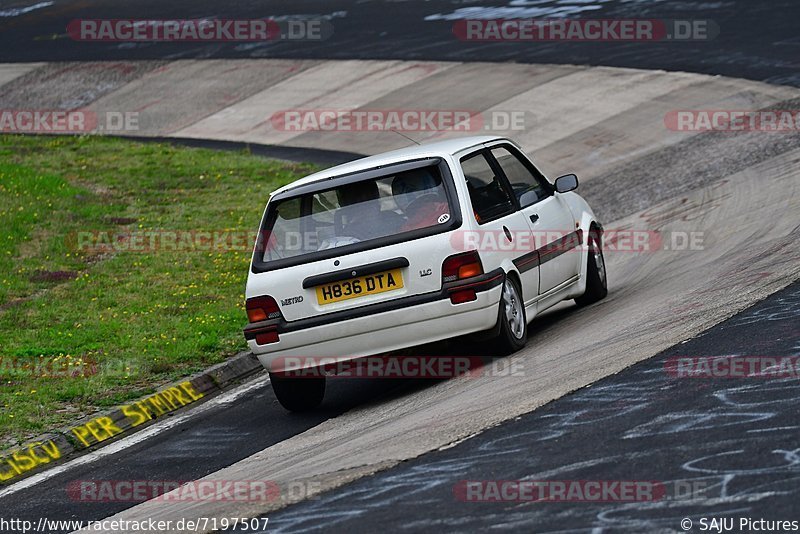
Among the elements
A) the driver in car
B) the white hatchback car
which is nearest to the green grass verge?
the white hatchback car

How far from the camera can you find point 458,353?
31.7 ft

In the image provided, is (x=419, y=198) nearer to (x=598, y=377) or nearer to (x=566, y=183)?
(x=566, y=183)

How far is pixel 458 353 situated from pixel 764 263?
279 centimetres

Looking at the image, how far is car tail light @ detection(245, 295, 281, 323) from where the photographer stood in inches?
351

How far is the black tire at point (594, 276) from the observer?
36.1ft

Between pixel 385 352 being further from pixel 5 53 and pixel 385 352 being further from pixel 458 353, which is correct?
pixel 5 53

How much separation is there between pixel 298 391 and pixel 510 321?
5.26ft

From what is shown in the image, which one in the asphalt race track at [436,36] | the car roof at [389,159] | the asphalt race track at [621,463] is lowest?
the asphalt race track at [621,463]

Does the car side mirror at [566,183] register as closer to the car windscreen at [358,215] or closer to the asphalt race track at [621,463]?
the car windscreen at [358,215]

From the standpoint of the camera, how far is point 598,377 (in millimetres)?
7922

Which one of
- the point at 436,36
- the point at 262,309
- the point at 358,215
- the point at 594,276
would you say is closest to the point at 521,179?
the point at 594,276

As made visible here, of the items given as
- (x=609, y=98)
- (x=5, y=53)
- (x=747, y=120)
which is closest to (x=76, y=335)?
(x=747, y=120)

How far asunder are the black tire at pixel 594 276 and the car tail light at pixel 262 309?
126 inches

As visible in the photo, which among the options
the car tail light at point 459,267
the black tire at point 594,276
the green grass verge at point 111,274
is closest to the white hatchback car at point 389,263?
the car tail light at point 459,267
